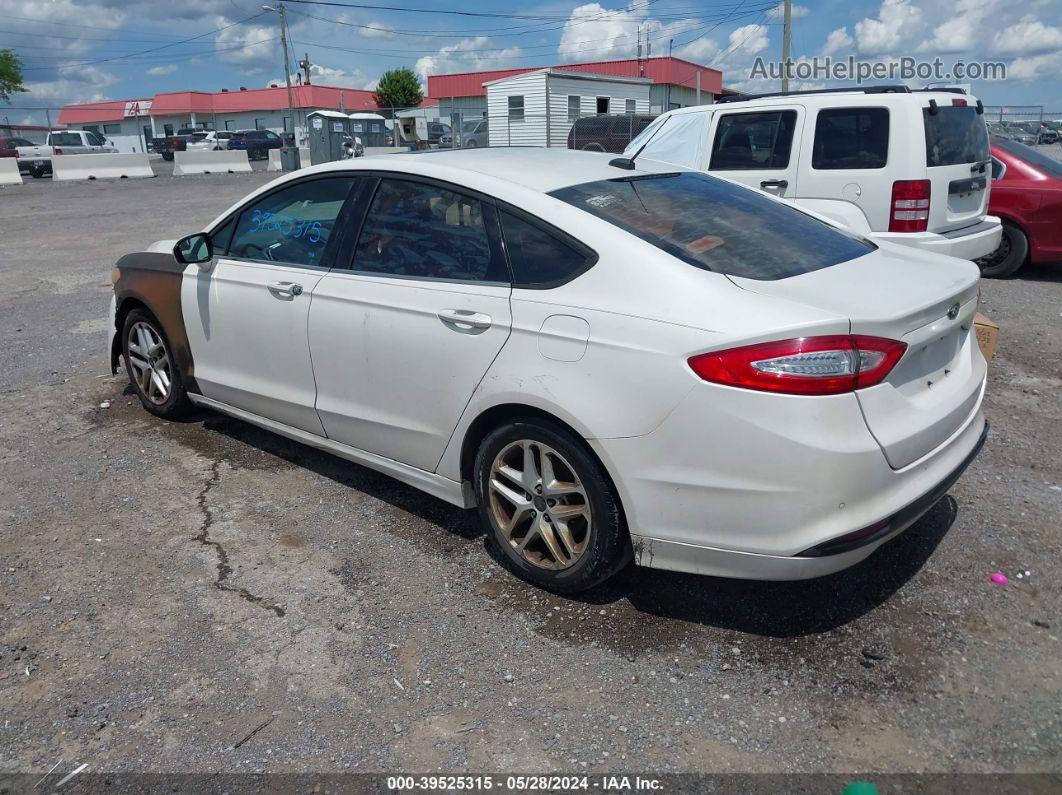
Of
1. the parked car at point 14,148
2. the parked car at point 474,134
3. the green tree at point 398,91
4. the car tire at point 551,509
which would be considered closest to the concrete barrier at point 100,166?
the parked car at point 14,148

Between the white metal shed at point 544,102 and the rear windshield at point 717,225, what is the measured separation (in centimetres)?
2648

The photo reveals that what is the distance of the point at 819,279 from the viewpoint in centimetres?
300

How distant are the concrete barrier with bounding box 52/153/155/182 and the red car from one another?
29106 millimetres

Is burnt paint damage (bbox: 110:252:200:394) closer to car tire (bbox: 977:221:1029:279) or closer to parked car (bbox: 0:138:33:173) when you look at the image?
car tire (bbox: 977:221:1029:279)

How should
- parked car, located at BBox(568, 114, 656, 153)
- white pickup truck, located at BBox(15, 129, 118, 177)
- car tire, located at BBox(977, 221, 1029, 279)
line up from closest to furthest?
car tire, located at BBox(977, 221, 1029, 279)
parked car, located at BBox(568, 114, 656, 153)
white pickup truck, located at BBox(15, 129, 118, 177)

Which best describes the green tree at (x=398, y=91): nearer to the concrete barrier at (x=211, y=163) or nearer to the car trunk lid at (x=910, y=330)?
the concrete barrier at (x=211, y=163)

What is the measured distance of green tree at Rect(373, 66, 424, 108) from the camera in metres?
72.4

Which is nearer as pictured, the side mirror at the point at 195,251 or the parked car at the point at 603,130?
the side mirror at the point at 195,251

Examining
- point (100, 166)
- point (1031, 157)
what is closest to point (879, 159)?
point (1031, 157)

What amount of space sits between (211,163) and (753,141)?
1138 inches

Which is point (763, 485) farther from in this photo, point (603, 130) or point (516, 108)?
point (516, 108)

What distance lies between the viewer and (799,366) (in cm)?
258

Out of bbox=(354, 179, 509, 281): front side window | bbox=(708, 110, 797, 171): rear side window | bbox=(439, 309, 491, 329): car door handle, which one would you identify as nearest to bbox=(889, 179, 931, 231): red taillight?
bbox=(708, 110, 797, 171): rear side window

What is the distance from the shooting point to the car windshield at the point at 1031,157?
29.5 ft
